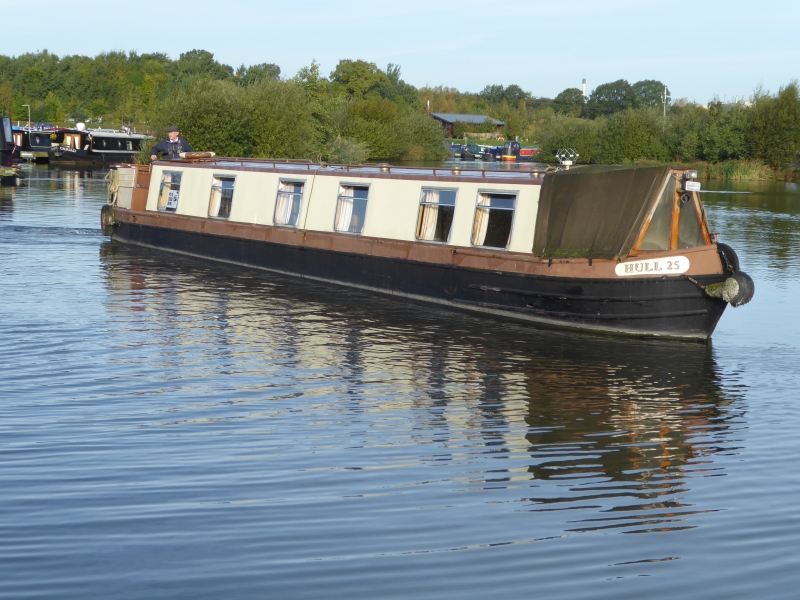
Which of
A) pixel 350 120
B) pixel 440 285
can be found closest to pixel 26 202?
pixel 440 285

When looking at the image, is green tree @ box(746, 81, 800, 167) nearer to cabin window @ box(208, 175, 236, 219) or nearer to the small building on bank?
cabin window @ box(208, 175, 236, 219)

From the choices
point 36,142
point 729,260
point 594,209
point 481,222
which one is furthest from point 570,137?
point 729,260

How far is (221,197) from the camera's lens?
2022cm

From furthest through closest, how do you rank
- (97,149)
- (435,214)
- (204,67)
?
1. (204,67)
2. (97,149)
3. (435,214)

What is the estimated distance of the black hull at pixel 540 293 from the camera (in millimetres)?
12648

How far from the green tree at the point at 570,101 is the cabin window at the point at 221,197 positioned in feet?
500

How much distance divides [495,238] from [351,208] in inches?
142

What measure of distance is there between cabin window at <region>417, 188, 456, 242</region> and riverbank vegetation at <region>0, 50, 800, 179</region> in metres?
2.71

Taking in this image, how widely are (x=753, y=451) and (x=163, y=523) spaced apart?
488 cm

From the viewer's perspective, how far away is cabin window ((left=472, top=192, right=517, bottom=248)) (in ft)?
47.5

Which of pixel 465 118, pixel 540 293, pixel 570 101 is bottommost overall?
pixel 540 293

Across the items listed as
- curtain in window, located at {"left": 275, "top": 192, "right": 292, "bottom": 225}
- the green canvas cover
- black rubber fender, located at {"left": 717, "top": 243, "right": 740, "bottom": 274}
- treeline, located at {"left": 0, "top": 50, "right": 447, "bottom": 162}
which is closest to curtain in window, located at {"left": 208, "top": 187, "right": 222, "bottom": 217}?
curtain in window, located at {"left": 275, "top": 192, "right": 292, "bottom": 225}

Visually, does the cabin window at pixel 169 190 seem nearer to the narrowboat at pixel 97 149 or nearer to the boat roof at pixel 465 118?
the narrowboat at pixel 97 149

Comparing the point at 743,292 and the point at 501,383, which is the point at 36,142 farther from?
the point at 501,383
